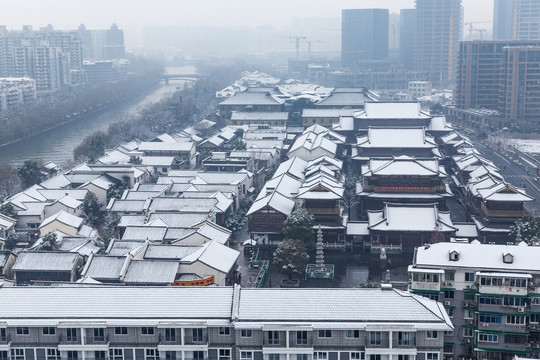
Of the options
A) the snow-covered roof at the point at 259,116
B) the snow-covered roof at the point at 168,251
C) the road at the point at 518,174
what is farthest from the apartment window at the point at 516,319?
the snow-covered roof at the point at 259,116

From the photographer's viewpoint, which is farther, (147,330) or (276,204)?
(276,204)

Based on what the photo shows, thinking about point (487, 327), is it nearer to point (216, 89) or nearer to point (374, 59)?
point (216, 89)

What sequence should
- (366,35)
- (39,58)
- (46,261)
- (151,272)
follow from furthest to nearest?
(366,35), (39,58), (46,261), (151,272)

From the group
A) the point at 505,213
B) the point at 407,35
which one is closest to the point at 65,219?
the point at 505,213

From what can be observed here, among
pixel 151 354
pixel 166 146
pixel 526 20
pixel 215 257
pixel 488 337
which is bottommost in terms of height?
pixel 488 337

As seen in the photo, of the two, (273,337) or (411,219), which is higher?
(273,337)

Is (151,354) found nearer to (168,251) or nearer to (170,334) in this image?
(170,334)

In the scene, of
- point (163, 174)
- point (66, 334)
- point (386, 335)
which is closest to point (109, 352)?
point (66, 334)
